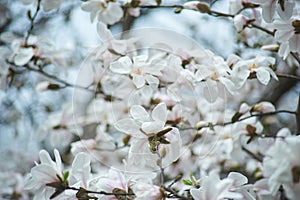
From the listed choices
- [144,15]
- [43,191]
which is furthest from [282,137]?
Result: [144,15]

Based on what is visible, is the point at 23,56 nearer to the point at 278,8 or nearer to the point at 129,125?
the point at 129,125

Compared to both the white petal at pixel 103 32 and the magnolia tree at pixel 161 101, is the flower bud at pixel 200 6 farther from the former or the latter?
the white petal at pixel 103 32

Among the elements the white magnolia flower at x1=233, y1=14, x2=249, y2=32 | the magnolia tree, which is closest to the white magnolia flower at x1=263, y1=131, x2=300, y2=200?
the magnolia tree

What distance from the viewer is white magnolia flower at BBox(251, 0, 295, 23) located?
0.90 metres

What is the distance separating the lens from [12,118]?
214cm

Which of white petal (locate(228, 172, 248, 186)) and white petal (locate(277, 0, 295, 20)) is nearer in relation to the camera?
white petal (locate(228, 172, 248, 186))

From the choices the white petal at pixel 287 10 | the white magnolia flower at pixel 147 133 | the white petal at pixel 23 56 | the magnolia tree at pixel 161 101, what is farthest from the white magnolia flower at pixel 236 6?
the white petal at pixel 23 56

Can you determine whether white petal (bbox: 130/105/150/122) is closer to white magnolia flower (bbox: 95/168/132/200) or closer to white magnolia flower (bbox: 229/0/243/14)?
white magnolia flower (bbox: 95/168/132/200)

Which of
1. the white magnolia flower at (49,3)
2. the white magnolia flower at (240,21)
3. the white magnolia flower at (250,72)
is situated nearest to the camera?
the white magnolia flower at (250,72)

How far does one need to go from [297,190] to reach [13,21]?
1773 millimetres

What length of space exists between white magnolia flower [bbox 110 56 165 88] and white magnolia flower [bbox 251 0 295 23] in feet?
0.78

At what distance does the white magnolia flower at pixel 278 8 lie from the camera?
895 millimetres

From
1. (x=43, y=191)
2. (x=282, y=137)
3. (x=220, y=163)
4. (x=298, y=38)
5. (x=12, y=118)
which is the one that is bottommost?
(x=12, y=118)

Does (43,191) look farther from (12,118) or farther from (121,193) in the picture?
(12,118)
